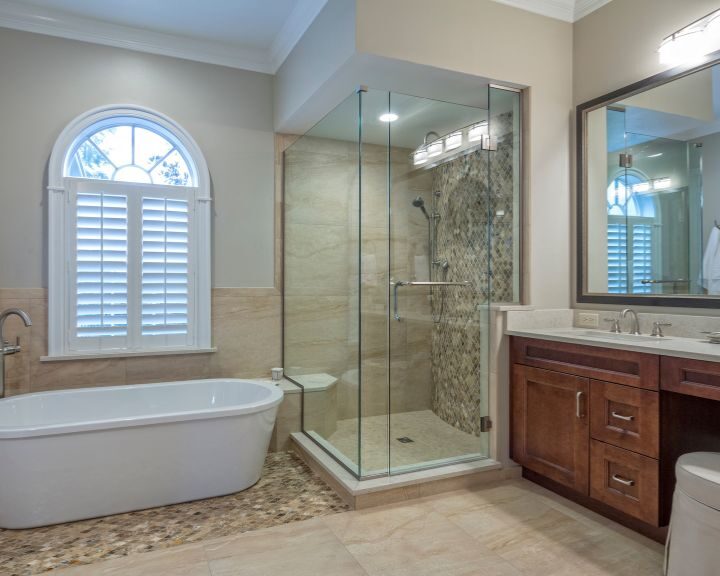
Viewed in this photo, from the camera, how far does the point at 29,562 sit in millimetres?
2088

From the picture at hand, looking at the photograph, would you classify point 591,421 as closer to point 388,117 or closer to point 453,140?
point 453,140

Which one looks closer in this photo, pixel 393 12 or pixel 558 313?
pixel 393 12

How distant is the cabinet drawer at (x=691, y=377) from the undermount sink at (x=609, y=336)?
274 millimetres

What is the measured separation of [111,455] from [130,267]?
1354 mm

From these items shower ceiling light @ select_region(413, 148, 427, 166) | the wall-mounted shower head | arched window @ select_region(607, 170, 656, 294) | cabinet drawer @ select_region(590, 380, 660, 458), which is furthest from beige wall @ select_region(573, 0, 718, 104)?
cabinet drawer @ select_region(590, 380, 660, 458)

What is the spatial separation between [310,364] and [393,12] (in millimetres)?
2241

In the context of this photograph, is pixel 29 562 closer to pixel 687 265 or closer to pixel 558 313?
pixel 558 313

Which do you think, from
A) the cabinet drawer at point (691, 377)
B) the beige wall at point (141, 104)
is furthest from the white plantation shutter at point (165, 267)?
the cabinet drawer at point (691, 377)

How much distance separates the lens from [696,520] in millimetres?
1739

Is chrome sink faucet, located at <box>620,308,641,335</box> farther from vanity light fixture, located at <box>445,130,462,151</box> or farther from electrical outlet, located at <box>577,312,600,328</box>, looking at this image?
vanity light fixture, located at <box>445,130,462,151</box>

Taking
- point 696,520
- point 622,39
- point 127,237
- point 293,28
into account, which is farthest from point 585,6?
point 127,237

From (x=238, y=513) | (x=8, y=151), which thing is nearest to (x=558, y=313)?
(x=238, y=513)

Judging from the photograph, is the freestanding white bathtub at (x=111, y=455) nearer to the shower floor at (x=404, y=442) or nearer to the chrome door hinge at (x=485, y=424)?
the shower floor at (x=404, y=442)

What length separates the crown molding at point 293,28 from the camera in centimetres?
295
